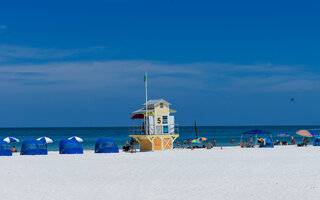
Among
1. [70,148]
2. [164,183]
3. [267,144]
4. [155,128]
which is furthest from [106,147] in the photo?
[164,183]

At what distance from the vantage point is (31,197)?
1287 cm

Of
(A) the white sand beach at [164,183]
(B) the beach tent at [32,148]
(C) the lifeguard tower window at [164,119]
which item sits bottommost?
(A) the white sand beach at [164,183]

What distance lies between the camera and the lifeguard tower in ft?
135

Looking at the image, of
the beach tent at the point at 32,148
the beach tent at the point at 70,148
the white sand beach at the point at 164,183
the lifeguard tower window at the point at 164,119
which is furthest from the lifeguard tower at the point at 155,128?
the white sand beach at the point at 164,183

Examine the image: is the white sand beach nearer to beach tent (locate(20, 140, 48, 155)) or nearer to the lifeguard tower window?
beach tent (locate(20, 140, 48, 155))

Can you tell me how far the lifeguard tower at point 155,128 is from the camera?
41.3 meters

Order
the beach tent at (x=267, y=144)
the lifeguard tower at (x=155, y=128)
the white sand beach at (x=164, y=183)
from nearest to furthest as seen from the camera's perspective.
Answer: the white sand beach at (x=164, y=183) → the lifeguard tower at (x=155, y=128) → the beach tent at (x=267, y=144)

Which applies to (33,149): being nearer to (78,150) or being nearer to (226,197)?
(78,150)

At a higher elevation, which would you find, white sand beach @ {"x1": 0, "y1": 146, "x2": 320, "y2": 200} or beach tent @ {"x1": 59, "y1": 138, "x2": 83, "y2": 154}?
beach tent @ {"x1": 59, "y1": 138, "x2": 83, "y2": 154}

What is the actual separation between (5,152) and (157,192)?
24.8m

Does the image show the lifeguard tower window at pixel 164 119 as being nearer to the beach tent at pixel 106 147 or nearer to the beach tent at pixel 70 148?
the beach tent at pixel 106 147

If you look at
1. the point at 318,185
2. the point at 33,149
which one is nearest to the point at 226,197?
the point at 318,185

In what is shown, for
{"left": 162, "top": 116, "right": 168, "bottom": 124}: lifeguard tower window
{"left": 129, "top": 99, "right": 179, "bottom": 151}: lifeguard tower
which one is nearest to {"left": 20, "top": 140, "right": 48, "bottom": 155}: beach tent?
{"left": 129, "top": 99, "right": 179, "bottom": 151}: lifeguard tower

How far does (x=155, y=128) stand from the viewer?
4147cm
